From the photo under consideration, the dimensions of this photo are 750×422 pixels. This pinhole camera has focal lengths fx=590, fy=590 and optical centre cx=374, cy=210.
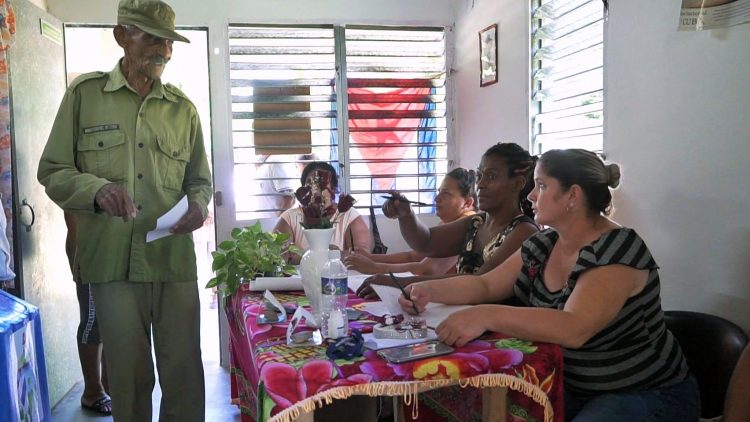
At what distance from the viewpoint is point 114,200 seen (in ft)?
6.20

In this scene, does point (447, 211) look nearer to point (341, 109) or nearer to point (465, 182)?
point (465, 182)

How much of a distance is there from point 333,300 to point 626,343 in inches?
30.7

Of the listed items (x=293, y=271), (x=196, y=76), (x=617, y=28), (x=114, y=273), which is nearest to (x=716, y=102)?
(x=617, y=28)

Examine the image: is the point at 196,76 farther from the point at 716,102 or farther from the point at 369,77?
the point at 716,102

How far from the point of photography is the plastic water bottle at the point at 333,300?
139cm

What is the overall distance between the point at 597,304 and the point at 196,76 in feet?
19.7

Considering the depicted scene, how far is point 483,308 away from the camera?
1.42m

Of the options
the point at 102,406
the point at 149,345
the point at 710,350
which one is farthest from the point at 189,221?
the point at 710,350

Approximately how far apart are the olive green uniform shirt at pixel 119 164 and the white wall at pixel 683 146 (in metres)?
1.68

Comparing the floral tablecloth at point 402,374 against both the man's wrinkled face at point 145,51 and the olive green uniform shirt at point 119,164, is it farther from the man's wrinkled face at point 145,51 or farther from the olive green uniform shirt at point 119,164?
the man's wrinkled face at point 145,51

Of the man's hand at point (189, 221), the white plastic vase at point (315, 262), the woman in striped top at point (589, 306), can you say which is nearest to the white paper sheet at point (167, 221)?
the man's hand at point (189, 221)

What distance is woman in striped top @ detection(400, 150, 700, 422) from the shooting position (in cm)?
141

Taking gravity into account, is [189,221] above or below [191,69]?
below

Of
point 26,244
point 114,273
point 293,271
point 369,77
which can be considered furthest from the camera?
point 369,77
